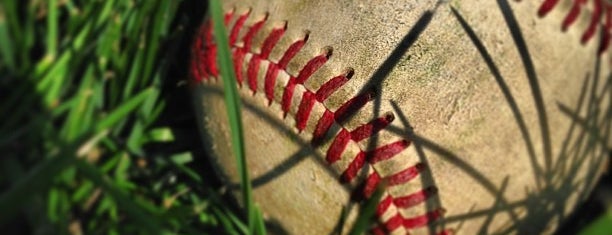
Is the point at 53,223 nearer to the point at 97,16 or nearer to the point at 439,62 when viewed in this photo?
the point at 97,16

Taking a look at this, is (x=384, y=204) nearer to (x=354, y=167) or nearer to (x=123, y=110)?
(x=354, y=167)

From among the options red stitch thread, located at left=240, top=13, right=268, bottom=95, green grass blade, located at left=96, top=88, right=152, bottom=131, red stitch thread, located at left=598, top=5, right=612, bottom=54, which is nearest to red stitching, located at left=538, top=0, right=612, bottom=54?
red stitch thread, located at left=598, top=5, right=612, bottom=54

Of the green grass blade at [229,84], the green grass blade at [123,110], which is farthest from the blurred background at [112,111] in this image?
the green grass blade at [229,84]

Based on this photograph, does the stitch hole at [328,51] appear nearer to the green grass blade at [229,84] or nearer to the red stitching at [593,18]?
the green grass blade at [229,84]

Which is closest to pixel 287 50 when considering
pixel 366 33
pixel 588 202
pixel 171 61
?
pixel 366 33

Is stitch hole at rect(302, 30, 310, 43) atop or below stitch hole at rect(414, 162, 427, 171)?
atop

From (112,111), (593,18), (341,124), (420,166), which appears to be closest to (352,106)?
(341,124)

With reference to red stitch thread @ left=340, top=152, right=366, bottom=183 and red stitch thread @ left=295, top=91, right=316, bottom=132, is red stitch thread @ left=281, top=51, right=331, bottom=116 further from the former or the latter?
red stitch thread @ left=340, top=152, right=366, bottom=183
